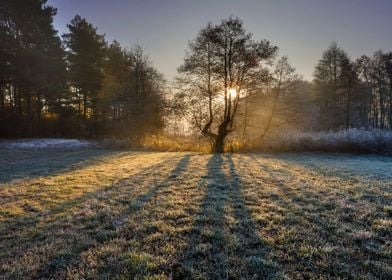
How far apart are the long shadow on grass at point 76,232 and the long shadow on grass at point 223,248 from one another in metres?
0.90

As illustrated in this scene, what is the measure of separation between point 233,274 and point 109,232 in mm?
1451

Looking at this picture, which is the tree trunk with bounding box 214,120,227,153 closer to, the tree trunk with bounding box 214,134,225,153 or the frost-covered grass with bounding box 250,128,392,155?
the tree trunk with bounding box 214,134,225,153

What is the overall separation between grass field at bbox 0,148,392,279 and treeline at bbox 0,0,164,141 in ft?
43.1

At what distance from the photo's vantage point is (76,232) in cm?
276

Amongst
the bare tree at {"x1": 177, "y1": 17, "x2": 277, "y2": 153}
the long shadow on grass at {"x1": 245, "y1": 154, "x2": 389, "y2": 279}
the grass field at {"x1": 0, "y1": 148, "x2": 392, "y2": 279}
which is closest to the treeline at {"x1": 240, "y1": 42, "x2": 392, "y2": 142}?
the bare tree at {"x1": 177, "y1": 17, "x2": 277, "y2": 153}

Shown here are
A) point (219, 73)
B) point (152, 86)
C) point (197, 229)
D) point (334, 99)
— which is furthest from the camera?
point (334, 99)

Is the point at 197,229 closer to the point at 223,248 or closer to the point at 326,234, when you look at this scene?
the point at 223,248

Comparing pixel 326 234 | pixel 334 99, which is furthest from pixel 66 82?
pixel 334 99

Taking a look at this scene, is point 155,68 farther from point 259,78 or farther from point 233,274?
point 233,274

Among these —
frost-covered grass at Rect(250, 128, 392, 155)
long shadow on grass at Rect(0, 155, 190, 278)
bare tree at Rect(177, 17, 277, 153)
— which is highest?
bare tree at Rect(177, 17, 277, 153)

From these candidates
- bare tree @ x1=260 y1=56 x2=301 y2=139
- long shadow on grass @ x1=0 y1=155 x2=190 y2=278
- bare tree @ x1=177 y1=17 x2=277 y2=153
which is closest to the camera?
long shadow on grass @ x1=0 y1=155 x2=190 y2=278

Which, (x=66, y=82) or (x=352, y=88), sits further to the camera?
(x=352, y=88)

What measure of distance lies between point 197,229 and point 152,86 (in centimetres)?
1883

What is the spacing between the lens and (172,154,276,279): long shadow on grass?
6.38ft
